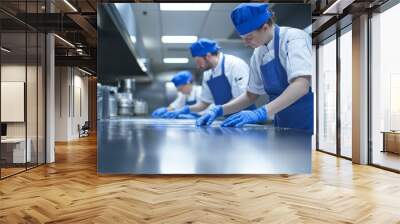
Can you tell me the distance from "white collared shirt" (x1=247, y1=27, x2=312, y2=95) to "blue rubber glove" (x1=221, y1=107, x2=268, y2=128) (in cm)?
26

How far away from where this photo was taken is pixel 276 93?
16.6ft

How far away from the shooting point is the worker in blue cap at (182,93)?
16.6 ft

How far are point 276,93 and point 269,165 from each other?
956 mm

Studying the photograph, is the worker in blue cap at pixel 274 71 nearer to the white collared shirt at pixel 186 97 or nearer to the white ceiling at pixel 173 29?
the white ceiling at pixel 173 29

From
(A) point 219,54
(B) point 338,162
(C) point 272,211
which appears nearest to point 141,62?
(A) point 219,54

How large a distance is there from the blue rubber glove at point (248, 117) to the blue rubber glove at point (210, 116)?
7.6 inches

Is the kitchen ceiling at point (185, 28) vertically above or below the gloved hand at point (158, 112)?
above

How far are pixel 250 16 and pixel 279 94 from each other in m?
1.08

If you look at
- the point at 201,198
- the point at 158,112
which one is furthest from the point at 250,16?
the point at 201,198

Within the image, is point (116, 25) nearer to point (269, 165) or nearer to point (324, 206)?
point (269, 165)

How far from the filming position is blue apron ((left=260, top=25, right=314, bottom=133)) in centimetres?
502

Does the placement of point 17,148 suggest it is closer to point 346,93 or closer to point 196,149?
point 196,149

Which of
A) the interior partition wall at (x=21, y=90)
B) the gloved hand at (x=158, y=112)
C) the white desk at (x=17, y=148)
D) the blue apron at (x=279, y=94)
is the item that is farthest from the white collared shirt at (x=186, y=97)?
the white desk at (x=17, y=148)

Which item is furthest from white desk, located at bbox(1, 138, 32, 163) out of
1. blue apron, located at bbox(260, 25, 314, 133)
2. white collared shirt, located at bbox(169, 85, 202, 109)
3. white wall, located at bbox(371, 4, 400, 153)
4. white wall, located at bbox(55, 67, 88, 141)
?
white wall, located at bbox(55, 67, 88, 141)
